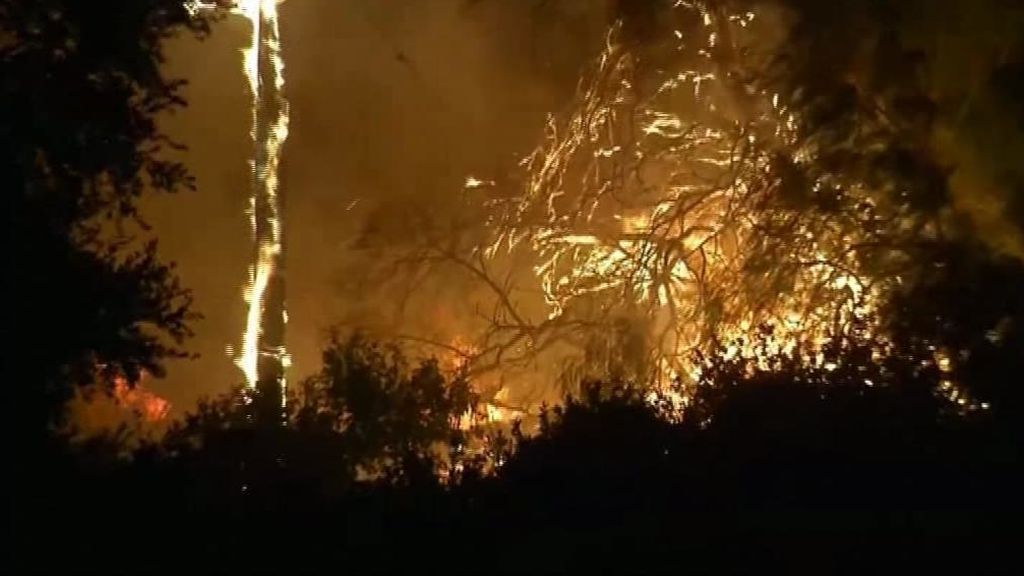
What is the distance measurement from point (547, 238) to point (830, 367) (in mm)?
6149

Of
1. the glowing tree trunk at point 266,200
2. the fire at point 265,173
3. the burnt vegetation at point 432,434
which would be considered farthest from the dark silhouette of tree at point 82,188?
the fire at point 265,173

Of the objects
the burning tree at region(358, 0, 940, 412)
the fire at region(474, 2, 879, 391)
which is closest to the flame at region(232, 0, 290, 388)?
the burning tree at region(358, 0, 940, 412)

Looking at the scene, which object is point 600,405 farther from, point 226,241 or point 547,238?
point 226,241

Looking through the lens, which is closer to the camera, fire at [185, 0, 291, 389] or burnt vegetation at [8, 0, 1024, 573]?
burnt vegetation at [8, 0, 1024, 573]

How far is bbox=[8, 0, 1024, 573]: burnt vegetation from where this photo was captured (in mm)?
7098

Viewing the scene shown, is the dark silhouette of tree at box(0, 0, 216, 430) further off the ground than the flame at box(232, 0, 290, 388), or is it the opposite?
the flame at box(232, 0, 290, 388)

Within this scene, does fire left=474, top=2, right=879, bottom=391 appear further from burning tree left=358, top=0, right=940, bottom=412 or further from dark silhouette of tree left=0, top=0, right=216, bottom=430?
dark silhouette of tree left=0, top=0, right=216, bottom=430

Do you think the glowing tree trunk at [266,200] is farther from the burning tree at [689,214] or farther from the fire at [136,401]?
the fire at [136,401]

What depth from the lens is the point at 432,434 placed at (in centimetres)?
Answer: 1019

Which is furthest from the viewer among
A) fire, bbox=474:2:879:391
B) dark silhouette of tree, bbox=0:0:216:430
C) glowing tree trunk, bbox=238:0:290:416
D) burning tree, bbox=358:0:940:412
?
glowing tree trunk, bbox=238:0:290:416

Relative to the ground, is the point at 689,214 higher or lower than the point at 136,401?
higher

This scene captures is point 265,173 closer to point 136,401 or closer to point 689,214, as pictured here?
point 689,214

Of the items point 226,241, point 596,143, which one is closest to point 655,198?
point 596,143

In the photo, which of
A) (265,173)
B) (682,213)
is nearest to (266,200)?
(265,173)
